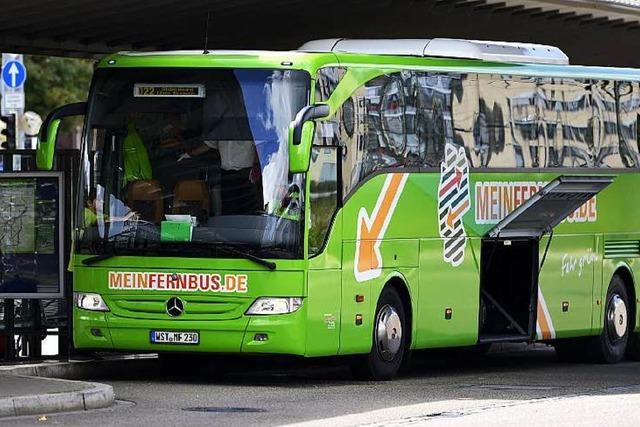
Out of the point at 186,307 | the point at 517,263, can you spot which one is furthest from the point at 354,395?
the point at 517,263

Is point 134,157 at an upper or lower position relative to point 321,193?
upper

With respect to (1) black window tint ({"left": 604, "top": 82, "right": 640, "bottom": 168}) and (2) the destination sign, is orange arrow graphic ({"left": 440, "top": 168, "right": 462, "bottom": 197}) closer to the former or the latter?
(2) the destination sign

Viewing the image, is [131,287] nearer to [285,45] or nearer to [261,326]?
[261,326]

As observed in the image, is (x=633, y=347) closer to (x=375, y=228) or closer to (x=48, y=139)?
(x=375, y=228)

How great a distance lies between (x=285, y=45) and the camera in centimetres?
2662

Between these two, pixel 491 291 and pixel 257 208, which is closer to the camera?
pixel 257 208

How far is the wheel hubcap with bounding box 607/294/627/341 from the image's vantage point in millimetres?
23125

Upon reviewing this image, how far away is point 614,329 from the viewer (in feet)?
76.2

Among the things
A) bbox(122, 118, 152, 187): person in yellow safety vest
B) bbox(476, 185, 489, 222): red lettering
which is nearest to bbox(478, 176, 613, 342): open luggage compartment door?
bbox(476, 185, 489, 222): red lettering

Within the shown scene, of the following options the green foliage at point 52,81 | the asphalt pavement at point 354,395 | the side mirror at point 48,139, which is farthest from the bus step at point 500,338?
the green foliage at point 52,81

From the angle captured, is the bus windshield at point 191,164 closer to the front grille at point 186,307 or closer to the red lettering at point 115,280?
the red lettering at point 115,280

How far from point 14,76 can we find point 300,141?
55.8 ft

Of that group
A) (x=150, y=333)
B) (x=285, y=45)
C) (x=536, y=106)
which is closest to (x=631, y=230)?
(x=536, y=106)

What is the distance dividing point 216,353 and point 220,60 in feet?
8.70
